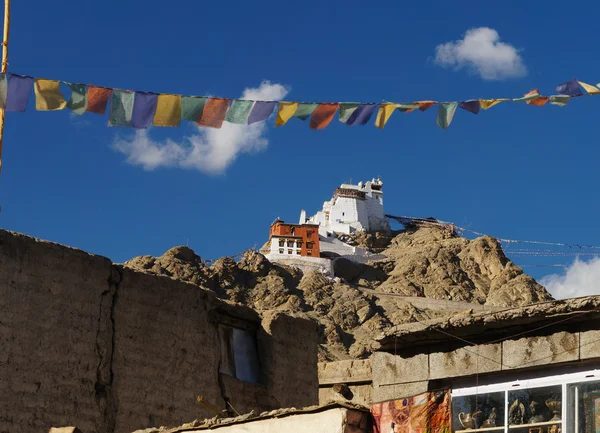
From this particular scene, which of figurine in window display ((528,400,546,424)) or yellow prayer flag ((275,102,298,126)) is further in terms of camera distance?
yellow prayer flag ((275,102,298,126))

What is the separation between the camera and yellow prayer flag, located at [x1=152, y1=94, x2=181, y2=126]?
11.4 metres

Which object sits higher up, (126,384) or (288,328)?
(288,328)

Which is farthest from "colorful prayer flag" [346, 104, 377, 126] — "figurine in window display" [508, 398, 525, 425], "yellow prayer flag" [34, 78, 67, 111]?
"figurine in window display" [508, 398, 525, 425]

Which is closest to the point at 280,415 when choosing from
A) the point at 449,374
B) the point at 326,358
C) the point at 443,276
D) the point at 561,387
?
the point at 449,374

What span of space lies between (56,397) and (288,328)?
444 cm

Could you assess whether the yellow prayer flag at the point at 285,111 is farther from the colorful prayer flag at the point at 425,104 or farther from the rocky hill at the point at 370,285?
the rocky hill at the point at 370,285

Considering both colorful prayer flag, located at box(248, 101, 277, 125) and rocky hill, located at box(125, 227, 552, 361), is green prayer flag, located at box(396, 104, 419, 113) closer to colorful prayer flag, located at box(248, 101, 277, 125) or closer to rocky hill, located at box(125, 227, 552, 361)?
colorful prayer flag, located at box(248, 101, 277, 125)

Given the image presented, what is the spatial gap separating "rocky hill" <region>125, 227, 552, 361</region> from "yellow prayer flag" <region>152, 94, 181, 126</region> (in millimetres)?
48028

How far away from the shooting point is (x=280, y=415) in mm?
9836

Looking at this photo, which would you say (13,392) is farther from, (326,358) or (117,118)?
(326,358)

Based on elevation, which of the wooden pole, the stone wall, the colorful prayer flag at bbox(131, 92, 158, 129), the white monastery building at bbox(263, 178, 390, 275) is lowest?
the stone wall

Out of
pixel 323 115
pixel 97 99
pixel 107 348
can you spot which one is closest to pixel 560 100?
pixel 323 115

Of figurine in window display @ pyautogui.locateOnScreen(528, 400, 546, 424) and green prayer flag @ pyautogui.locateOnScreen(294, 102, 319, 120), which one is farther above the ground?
green prayer flag @ pyautogui.locateOnScreen(294, 102, 319, 120)

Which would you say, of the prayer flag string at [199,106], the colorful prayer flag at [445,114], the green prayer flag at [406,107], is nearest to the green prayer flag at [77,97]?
the prayer flag string at [199,106]
